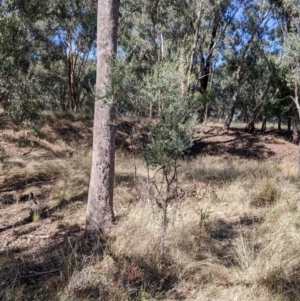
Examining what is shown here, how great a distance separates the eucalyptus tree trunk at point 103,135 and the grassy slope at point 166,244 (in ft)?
1.04

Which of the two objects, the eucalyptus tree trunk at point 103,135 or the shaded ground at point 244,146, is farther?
the shaded ground at point 244,146

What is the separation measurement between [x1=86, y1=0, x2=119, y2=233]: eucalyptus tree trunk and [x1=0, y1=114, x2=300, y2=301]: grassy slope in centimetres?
32

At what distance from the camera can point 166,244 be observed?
436 cm

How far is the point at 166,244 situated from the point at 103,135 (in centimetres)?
177

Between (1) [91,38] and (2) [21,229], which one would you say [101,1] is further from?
(1) [91,38]

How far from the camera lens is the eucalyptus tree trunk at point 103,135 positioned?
4.59 m

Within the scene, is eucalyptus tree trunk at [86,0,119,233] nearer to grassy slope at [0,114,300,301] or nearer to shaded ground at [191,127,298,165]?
grassy slope at [0,114,300,301]

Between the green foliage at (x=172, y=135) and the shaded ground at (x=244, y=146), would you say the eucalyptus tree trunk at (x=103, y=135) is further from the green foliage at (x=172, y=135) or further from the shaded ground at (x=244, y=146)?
the shaded ground at (x=244, y=146)

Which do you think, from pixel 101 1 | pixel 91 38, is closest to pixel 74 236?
pixel 101 1

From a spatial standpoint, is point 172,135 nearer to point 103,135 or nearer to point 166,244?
point 103,135

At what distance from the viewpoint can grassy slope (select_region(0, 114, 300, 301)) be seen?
344 centimetres

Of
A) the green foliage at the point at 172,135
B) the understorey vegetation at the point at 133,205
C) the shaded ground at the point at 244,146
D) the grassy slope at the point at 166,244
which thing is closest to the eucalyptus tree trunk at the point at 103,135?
the understorey vegetation at the point at 133,205

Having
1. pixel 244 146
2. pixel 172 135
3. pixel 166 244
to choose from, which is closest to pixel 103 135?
pixel 172 135

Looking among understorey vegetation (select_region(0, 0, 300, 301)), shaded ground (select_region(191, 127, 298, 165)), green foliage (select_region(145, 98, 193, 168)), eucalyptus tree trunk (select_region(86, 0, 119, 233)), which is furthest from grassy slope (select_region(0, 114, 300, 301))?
shaded ground (select_region(191, 127, 298, 165))
